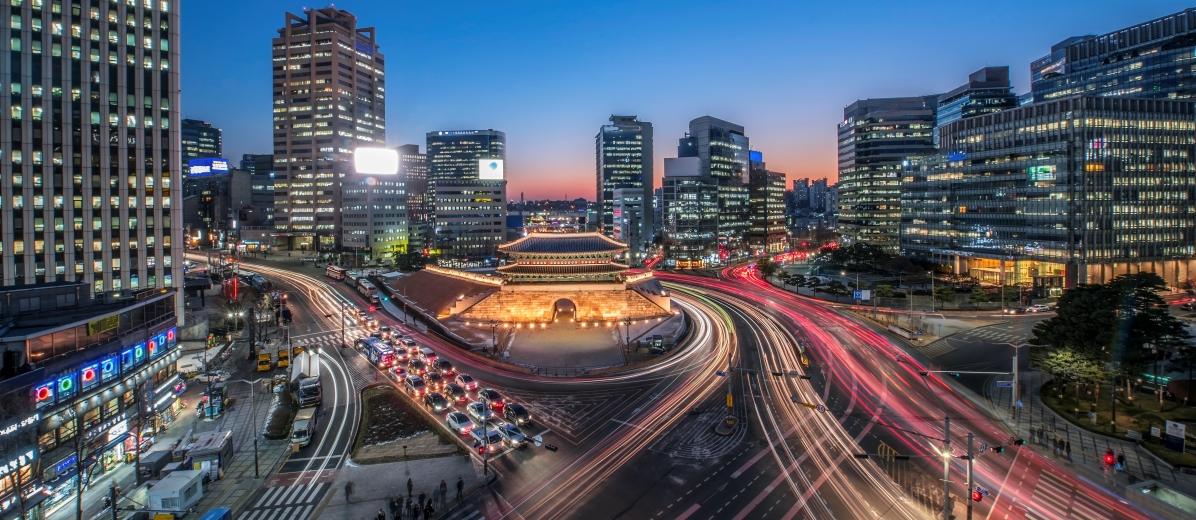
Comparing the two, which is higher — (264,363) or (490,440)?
(264,363)

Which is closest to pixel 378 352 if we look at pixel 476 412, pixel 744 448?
pixel 476 412

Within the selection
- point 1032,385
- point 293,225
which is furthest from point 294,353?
point 293,225

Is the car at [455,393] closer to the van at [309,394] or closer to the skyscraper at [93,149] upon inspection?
the van at [309,394]

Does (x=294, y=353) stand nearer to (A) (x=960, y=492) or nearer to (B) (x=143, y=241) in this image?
(B) (x=143, y=241)

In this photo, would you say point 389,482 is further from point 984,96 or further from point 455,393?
point 984,96

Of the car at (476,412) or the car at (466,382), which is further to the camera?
the car at (466,382)

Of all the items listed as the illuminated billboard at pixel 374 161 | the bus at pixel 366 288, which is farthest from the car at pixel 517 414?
the illuminated billboard at pixel 374 161
